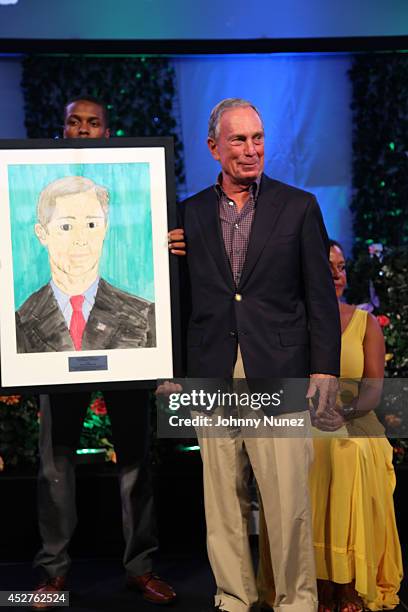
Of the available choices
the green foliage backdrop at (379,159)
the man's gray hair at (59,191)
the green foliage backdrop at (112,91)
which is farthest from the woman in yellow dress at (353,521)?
the green foliage backdrop at (112,91)

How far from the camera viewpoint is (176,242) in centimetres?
296

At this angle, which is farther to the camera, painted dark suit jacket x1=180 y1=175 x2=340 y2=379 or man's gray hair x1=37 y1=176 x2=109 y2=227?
man's gray hair x1=37 y1=176 x2=109 y2=227

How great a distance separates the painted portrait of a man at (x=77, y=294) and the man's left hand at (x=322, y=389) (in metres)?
0.57

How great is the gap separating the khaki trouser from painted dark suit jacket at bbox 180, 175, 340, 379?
10 centimetres

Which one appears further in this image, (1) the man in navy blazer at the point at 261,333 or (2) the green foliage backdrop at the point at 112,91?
(2) the green foliage backdrop at the point at 112,91

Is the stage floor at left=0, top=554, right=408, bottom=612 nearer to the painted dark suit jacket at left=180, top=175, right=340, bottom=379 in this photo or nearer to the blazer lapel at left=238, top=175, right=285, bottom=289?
the painted dark suit jacket at left=180, top=175, right=340, bottom=379

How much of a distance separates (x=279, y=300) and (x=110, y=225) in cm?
65

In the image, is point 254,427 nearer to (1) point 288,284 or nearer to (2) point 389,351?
(1) point 288,284

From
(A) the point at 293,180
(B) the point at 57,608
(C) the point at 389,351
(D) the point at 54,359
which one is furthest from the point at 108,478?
(A) the point at 293,180

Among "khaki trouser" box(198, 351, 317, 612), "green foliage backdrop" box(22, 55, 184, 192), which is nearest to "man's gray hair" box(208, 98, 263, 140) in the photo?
"khaki trouser" box(198, 351, 317, 612)

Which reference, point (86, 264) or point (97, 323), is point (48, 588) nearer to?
point (97, 323)

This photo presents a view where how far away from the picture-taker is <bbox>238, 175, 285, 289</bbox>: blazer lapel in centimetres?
280

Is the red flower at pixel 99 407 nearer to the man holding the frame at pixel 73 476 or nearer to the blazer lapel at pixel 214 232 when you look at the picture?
the man holding the frame at pixel 73 476

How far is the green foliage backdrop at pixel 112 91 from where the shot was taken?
5.73m
